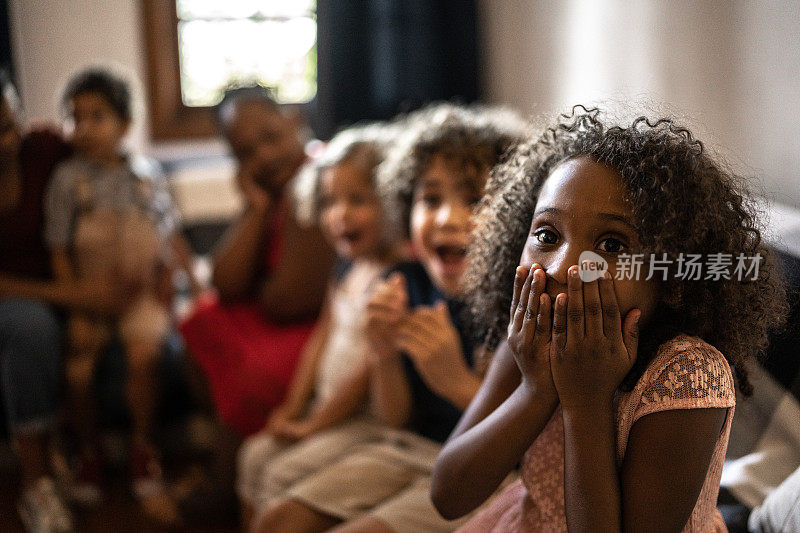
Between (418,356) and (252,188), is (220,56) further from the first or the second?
(418,356)

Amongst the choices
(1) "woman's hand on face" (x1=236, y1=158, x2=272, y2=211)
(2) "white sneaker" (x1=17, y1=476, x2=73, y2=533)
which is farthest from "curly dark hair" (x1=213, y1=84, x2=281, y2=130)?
(2) "white sneaker" (x1=17, y1=476, x2=73, y2=533)

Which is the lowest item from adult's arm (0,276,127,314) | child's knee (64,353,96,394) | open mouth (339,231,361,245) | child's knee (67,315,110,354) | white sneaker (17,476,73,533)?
white sneaker (17,476,73,533)

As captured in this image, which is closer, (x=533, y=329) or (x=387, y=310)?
(x=533, y=329)

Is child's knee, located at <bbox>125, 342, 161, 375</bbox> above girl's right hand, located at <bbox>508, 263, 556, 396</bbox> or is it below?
below

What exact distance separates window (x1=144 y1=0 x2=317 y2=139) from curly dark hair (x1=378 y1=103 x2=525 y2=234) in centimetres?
197

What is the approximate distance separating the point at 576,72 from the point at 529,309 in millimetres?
1447

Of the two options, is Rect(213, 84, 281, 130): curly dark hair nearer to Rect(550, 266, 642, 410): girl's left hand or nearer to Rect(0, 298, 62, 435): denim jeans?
Rect(0, 298, 62, 435): denim jeans

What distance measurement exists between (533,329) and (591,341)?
0.18 ft

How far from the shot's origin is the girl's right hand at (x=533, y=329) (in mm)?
679

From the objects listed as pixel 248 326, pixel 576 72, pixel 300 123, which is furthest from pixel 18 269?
pixel 576 72

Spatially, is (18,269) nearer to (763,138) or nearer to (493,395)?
(493,395)

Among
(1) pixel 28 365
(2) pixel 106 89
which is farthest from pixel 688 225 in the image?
(2) pixel 106 89

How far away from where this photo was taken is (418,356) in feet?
3.88

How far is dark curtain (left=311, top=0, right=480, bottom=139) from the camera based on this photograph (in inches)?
111
